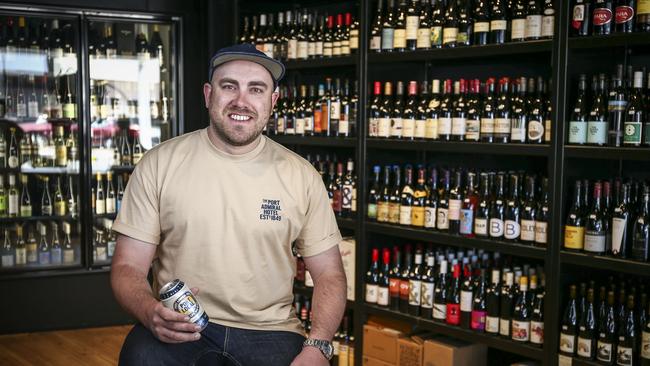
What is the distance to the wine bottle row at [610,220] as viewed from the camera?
122 inches

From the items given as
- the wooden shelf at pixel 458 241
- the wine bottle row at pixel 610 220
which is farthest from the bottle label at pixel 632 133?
the wooden shelf at pixel 458 241

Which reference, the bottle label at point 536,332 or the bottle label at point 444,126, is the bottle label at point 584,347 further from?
the bottle label at point 444,126

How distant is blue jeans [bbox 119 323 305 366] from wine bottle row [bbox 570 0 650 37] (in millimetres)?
1771

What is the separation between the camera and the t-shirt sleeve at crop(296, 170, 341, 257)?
2.52 metres

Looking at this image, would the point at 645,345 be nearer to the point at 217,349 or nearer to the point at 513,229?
the point at 513,229

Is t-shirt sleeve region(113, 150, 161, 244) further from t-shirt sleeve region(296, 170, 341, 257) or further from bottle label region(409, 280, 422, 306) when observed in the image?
bottle label region(409, 280, 422, 306)

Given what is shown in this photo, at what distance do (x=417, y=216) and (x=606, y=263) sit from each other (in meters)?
1.02

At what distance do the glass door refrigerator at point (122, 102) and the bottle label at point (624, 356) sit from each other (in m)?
3.47

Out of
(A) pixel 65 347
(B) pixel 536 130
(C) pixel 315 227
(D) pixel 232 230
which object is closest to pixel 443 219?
(B) pixel 536 130

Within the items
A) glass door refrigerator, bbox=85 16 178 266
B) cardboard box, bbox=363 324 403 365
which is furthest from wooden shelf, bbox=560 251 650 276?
glass door refrigerator, bbox=85 16 178 266

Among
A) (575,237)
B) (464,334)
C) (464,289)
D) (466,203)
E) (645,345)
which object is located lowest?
(464,334)

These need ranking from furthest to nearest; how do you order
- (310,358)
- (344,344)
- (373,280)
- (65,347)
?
(65,347) < (344,344) < (373,280) < (310,358)

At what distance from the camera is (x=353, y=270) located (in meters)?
4.12

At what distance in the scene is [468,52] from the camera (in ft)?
11.5
